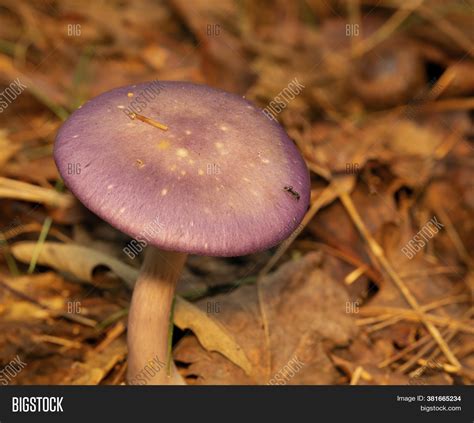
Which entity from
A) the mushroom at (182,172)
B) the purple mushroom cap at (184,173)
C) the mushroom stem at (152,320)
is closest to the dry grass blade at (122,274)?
the mushroom stem at (152,320)

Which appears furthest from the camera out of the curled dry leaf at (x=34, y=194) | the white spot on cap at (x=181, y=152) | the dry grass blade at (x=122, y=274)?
the curled dry leaf at (x=34, y=194)

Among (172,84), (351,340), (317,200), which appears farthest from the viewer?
(317,200)

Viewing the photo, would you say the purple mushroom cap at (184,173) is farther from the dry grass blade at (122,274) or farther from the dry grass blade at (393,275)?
the dry grass blade at (393,275)

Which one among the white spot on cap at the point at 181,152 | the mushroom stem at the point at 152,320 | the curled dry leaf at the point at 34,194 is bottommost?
the mushroom stem at the point at 152,320

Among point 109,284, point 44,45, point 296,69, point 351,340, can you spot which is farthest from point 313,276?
point 44,45

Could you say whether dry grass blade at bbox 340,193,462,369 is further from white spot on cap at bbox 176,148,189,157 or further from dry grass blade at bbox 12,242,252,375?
white spot on cap at bbox 176,148,189,157

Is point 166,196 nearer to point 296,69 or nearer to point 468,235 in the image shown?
point 468,235
